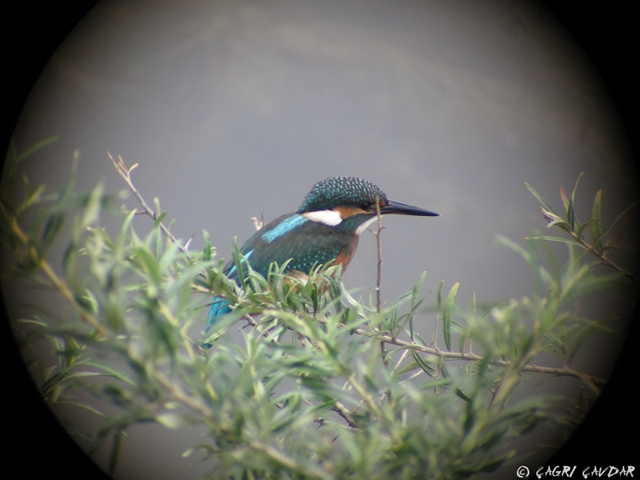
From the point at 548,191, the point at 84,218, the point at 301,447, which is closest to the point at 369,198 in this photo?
the point at 548,191

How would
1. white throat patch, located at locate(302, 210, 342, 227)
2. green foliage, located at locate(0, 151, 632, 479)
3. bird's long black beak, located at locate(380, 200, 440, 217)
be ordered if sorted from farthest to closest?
white throat patch, located at locate(302, 210, 342, 227), bird's long black beak, located at locate(380, 200, 440, 217), green foliage, located at locate(0, 151, 632, 479)

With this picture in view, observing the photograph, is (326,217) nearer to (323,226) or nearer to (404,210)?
(323,226)

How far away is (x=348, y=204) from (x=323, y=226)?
0.32 feet

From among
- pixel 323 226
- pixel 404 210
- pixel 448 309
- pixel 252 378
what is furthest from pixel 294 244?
pixel 252 378

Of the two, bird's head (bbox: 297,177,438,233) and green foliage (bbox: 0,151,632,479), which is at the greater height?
bird's head (bbox: 297,177,438,233)

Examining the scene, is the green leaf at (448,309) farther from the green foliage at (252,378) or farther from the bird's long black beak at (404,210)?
the bird's long black beak at (404,210)

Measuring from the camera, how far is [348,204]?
132 centimetres

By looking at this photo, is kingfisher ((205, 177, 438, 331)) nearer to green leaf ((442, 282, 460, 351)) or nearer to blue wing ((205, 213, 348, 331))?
blue wing ((205, 213, 348, 331))

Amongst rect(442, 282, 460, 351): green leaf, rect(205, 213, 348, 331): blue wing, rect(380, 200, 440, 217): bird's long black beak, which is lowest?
rect(442, 282, 460, 351): green leaf

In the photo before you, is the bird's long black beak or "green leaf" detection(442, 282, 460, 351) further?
the bird's long black beak

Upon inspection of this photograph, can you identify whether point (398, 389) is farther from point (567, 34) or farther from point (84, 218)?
point (567, 34)

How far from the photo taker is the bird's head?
1.25 metres

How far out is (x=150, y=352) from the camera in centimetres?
32

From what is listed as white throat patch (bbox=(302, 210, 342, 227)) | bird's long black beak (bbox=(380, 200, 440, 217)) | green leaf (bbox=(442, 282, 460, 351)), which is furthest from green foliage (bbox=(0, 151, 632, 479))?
white throat patch (bbox=(302, 210, 342, 227))
